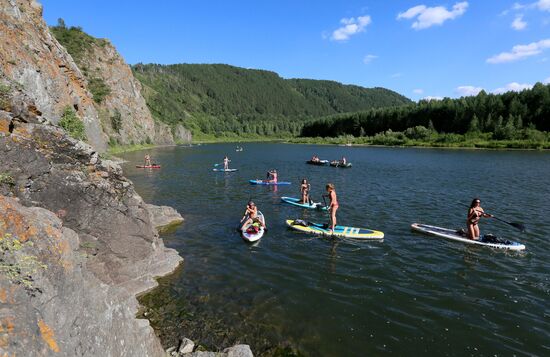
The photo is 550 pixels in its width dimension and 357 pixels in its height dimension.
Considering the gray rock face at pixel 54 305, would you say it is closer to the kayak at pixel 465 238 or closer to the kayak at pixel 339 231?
the kayak at pixel 339 231

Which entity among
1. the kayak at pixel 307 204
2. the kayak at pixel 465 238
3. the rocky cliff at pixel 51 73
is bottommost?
the kayak at pixel 465 238

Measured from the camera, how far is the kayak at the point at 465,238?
59.7 ft

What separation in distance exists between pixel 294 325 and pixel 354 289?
3571mm

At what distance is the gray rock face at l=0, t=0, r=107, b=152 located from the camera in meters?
39.4

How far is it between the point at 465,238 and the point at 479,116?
4799 inches

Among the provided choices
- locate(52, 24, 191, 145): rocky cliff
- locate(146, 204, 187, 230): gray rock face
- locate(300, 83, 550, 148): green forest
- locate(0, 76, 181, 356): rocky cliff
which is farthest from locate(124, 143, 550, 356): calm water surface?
locate(300, 83, 550, 148): green forest

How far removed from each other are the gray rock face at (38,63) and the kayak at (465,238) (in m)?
34.9

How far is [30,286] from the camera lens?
561cm

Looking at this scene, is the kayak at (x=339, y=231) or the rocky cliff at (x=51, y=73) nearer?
the kayak at (x=339, y=231)

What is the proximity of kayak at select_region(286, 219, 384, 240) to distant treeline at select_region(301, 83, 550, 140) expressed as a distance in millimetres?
104446

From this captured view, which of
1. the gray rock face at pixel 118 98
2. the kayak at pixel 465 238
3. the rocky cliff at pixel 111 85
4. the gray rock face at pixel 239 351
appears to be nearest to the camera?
the gray rock face at pixel 239 351

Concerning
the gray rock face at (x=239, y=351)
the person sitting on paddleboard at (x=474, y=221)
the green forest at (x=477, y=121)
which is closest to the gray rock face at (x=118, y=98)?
the green forest at (x=477, y=121)

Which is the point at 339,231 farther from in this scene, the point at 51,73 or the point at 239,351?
the point at 51,73

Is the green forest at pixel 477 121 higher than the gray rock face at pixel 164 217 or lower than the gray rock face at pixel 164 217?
higher
